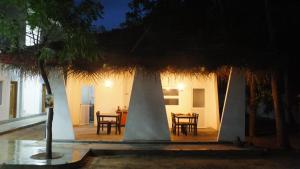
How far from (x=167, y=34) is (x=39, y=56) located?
233 inches

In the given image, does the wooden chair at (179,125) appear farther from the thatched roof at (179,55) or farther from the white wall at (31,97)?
the white wall at (31,97)

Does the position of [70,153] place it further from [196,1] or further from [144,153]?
[196,1]

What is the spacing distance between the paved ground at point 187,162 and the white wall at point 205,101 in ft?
17.8

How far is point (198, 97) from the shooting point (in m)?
17.0

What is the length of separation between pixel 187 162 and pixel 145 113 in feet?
9.39

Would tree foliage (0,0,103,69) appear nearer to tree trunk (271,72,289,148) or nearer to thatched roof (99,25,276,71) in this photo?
thatched roof (99,25,276,71)

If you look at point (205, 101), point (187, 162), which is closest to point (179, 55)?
point (187, 162)

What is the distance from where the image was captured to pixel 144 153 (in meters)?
11.4

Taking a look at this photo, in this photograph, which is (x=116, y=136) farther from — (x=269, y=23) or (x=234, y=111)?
(x=269, y=23)

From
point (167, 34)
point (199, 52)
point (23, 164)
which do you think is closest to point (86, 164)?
point (23, 164)

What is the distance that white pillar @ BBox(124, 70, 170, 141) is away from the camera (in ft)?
41.7

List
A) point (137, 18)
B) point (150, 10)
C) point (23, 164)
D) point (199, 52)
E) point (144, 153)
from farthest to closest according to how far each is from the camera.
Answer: point (137, 18), point (150, 10), point (199, 52), point (144, 153), point (23, 164)

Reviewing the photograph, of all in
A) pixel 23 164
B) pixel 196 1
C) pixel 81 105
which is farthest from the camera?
pixel 196 1

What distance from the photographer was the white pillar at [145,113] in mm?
12703
